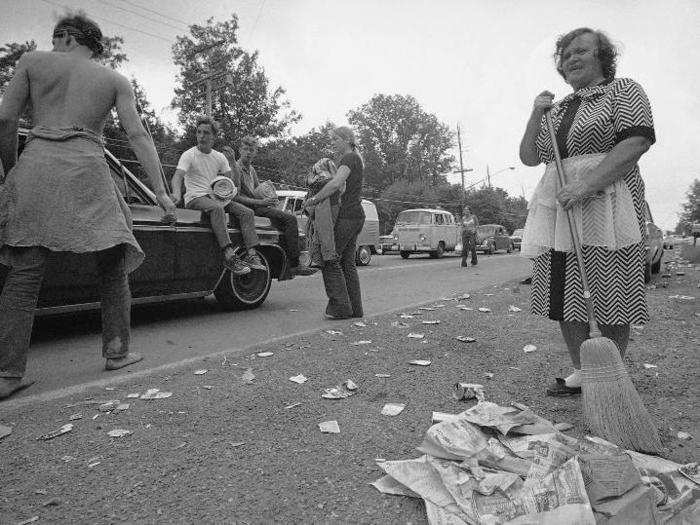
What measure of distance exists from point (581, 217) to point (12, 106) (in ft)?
10.6

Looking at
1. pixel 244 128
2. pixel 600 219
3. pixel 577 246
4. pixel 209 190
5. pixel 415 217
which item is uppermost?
pixel 244 128

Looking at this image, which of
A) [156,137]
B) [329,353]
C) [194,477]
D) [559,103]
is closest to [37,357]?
[329,353]

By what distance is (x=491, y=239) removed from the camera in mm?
29844

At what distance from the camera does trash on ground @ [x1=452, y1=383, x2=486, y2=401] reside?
266 cm

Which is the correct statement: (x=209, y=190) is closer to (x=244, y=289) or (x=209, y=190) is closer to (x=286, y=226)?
(x=286, y=226)

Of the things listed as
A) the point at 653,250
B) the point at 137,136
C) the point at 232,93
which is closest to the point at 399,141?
the point at 232,93

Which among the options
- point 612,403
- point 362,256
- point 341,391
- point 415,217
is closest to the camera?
point 612,403

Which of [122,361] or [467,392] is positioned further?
[122,361]

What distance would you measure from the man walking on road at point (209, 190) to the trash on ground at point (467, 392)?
3167 mm

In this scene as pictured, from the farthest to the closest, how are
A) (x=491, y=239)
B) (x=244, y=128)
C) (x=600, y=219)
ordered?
(x=244, y=128), (x=491, y=239), (x=600, y=219)

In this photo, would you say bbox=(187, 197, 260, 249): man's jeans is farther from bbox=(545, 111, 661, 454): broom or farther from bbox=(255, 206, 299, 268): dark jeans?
bbox=(545, 111, 661, 454): broom

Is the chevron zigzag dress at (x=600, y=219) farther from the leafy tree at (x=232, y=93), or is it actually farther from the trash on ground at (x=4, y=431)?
the leafy tree at (x=232, y=93)

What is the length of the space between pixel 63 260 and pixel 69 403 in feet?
5.63

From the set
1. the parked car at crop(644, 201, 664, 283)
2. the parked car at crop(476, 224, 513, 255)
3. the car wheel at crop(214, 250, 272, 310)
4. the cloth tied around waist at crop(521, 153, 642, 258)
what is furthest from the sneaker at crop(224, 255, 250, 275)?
the parked car at crop(476, 224, 513, 255)
